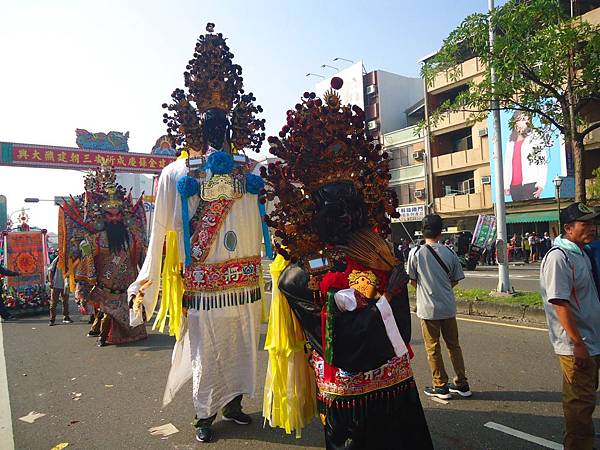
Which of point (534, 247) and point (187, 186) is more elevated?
point (187, 186)

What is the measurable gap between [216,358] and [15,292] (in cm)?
1016

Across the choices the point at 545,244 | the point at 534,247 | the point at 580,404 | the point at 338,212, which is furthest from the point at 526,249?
the point at 338,212

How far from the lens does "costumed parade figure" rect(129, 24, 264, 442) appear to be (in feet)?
11.6

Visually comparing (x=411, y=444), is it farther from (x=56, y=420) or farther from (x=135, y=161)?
(x=135, y=161)

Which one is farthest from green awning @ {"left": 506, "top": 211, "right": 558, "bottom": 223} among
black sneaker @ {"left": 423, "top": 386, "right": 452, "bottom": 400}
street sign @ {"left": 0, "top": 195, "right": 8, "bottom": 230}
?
street sign @ {"left": 0, "top": 195, "right": 8, "bottom": 230}

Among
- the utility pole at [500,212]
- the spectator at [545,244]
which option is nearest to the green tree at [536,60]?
the utility pole at [500,212]

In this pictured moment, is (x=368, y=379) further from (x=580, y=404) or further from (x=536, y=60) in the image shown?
(x=536, y=60)

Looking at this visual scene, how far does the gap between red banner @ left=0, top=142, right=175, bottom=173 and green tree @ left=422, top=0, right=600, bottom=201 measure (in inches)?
801

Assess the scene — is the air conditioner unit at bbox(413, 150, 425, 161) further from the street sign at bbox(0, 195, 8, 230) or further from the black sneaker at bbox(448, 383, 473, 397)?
the street sign at bbox(0, 195, 8, 230)

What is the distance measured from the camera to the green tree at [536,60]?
6453 mm

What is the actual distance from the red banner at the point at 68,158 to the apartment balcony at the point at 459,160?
16.6 m

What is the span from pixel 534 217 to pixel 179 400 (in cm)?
2273

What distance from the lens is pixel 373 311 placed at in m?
2.24

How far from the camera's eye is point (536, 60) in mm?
6715
